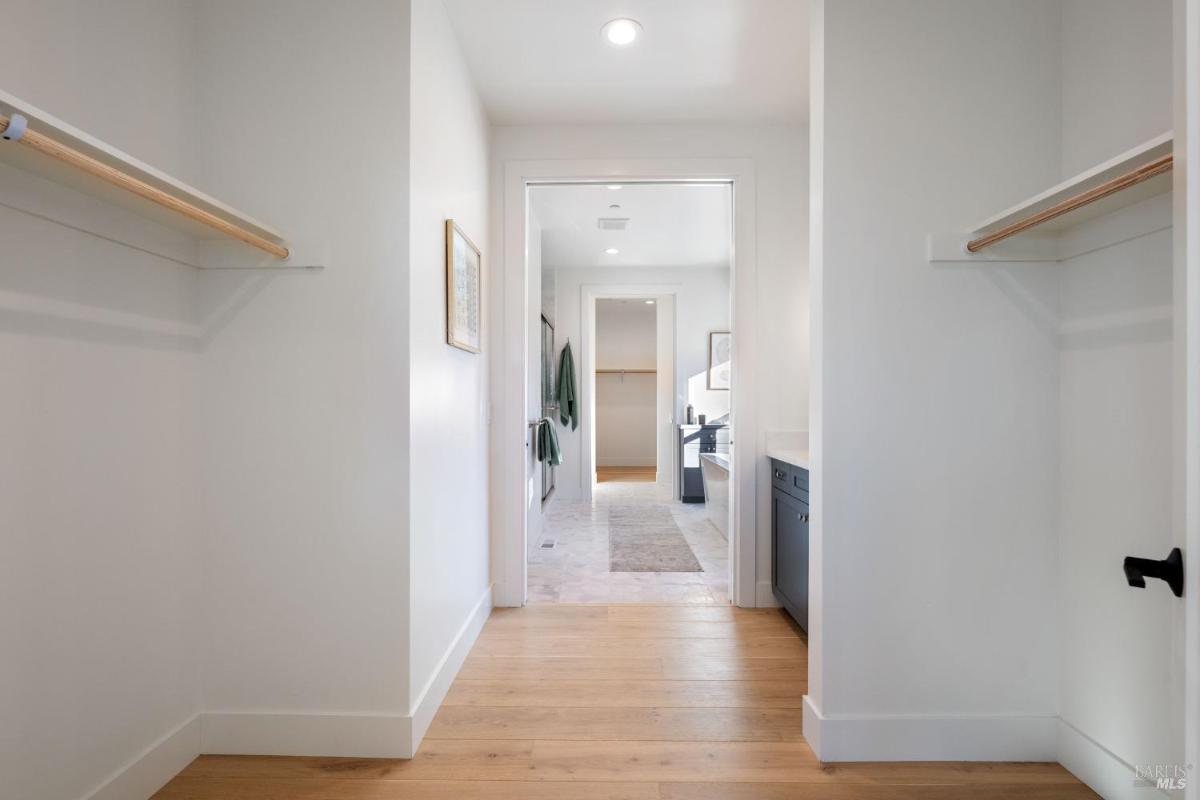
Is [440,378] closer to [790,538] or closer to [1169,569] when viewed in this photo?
[790,538]

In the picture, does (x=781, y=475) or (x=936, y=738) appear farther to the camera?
(x=781, y=475)

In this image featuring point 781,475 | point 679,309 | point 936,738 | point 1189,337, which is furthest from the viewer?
point 679,309

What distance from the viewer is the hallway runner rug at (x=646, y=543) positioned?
12.5ft

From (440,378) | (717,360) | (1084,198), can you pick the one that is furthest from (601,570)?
(717,360)

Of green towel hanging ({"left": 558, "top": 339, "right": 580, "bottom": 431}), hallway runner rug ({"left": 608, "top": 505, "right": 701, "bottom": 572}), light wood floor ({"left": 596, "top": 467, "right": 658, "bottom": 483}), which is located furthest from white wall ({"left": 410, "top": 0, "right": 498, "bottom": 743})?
light wood floor ({"left": 596, "top": 467, "right": 658, "bottom": 483})

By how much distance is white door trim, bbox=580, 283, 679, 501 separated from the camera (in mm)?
6445

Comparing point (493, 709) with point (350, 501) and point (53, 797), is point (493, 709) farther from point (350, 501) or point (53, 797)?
point (53, 797)

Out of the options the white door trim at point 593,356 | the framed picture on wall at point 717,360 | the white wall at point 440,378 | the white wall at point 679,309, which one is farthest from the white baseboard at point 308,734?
the framed picture on wall at point 717,360

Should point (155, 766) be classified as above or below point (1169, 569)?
below

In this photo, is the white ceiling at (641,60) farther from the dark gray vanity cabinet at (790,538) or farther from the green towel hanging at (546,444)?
the green towel hanging at (546,444)

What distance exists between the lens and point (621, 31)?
228 centimetres

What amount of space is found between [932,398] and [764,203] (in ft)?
5.39

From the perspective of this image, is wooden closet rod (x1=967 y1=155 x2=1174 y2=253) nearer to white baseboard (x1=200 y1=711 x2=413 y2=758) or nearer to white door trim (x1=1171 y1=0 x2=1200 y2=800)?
white door trim (x1=1171 y1=0 x2=1200 y2=800)

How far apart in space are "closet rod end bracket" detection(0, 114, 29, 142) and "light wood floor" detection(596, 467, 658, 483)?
23.9 ft
